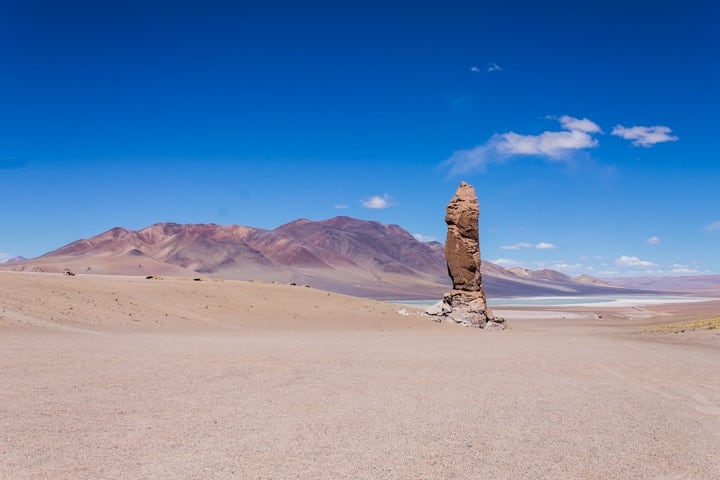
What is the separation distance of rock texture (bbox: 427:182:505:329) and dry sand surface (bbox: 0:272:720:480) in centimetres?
1213

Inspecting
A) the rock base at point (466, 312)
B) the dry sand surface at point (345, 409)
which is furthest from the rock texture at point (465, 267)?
the dry sand surface at point (345, 409)

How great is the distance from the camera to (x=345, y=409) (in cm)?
891

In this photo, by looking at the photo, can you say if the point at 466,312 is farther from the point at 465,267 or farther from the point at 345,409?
the point at 345,409

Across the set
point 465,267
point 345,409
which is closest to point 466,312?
point 465,267

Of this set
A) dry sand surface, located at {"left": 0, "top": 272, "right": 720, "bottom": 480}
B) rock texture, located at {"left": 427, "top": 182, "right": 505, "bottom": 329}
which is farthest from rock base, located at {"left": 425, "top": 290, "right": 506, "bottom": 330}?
dry sand surface, located at {"left": 0, "top": 272, "right": 720, "bottom": 480}

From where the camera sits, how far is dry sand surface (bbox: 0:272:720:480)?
6.44 m

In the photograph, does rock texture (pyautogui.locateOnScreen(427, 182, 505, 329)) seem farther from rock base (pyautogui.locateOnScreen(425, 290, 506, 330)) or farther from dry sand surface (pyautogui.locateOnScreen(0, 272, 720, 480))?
dry sand surface (pyautogui.locateOnScreen(0, 272, 720, 480))

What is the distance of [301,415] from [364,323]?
20.5 metres

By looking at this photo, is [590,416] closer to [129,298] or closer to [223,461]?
[223,461]

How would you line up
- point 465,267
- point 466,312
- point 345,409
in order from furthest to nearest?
point 465,267 < point 466,312 < point 345,409

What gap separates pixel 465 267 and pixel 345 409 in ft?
74.4

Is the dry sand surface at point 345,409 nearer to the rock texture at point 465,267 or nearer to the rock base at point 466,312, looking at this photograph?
the rock base at point 466,312

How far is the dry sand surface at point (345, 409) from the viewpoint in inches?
254

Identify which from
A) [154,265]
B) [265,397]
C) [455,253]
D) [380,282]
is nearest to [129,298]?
[455,253]
